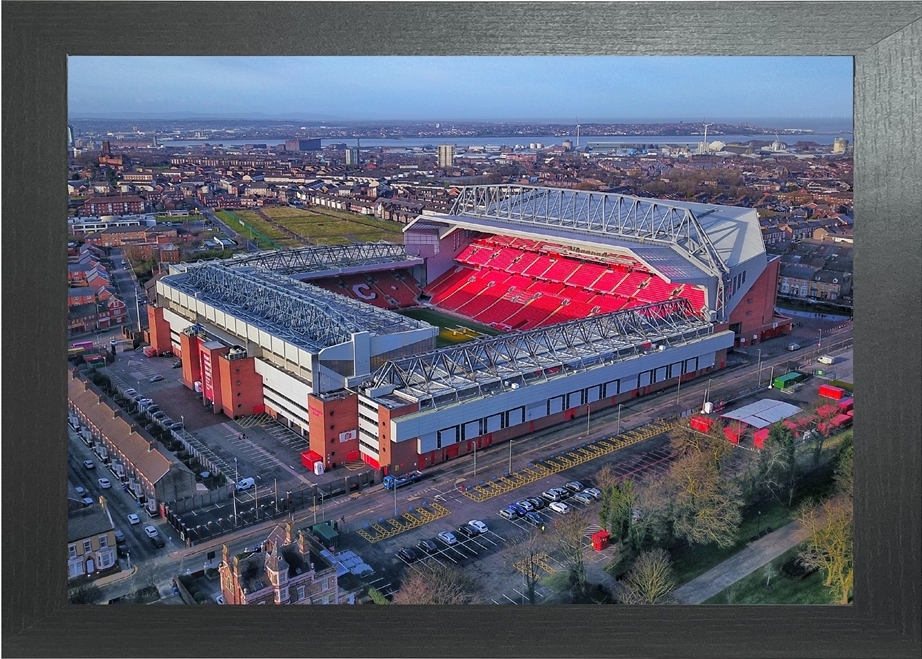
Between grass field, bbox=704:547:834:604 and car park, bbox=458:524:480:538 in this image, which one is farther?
car park, bbox=458:524:480:538

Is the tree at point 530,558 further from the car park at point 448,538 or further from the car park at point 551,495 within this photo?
the car park at point 551,495

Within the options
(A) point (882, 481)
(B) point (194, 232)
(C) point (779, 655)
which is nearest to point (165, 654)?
(C) point (779, 655)

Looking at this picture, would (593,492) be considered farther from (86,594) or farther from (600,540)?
(86,594)

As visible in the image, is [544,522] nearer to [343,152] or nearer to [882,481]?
[882,481]

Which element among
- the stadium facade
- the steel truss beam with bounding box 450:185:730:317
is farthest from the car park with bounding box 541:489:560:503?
the steel truss beam with bounding box 450:185:730:317

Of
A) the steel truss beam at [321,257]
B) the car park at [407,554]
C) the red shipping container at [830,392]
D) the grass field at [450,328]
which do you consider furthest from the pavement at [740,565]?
the steel truss beam at [321,257]

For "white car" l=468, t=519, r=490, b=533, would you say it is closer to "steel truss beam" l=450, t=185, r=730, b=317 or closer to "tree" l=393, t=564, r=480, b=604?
"tree" l=393, t=564, r=480, b=604
